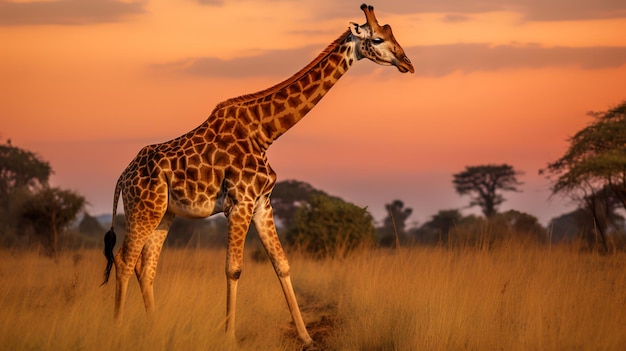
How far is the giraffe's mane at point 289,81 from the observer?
35.4ft

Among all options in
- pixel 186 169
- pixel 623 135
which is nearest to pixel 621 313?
pixel 186 169

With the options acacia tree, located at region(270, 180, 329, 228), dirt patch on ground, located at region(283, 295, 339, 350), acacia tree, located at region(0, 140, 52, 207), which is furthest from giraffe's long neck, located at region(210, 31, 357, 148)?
acacia tree, located at region(270, 180, 329, 228)

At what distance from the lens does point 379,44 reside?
34.2 ft

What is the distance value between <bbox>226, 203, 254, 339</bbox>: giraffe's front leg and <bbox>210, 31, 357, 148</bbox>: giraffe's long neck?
954 mm

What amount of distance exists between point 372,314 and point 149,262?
2.77 m

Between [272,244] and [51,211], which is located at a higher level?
[51,211]

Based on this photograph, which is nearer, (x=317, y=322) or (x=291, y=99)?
(x=291, y=99)

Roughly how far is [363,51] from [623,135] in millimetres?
16380

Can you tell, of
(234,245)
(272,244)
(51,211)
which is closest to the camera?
(234,245)

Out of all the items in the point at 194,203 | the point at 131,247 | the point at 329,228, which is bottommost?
the point at 131,247

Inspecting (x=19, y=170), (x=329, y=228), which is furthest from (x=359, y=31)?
(x=19, y=170)

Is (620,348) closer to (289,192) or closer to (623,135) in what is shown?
(623,135)

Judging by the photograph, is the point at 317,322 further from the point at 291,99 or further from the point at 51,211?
the point at 51,211

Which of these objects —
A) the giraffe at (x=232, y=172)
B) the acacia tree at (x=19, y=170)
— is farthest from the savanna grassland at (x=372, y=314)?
the acacia tree at (x=19, y=170)
